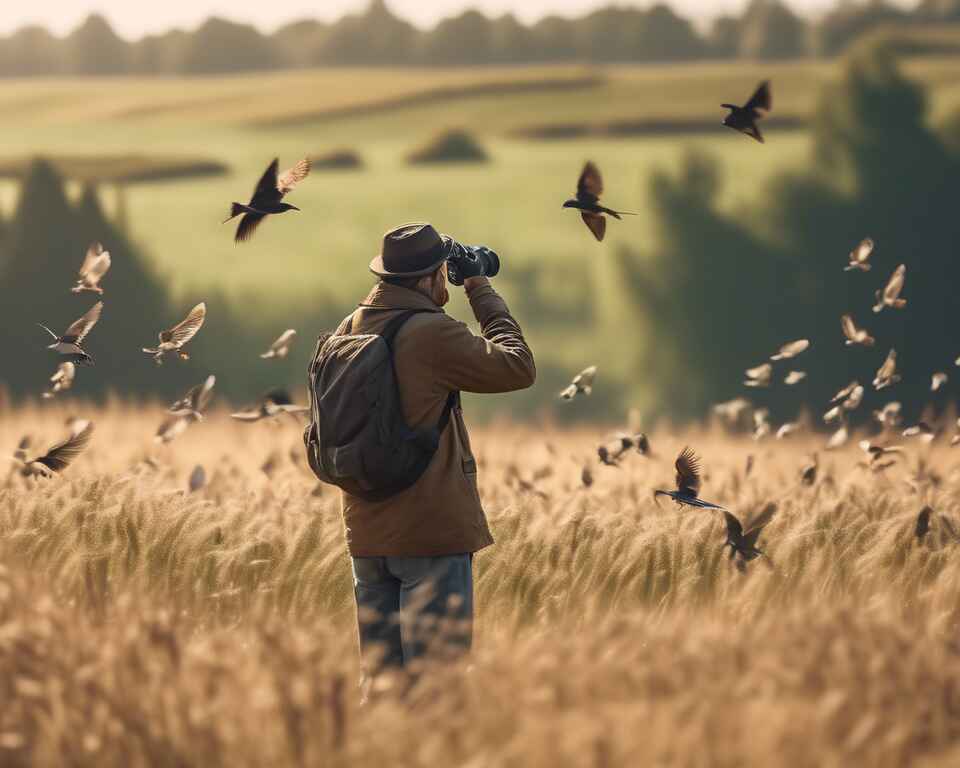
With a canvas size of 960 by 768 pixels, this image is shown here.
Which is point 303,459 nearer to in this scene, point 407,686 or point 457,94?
point 407,686

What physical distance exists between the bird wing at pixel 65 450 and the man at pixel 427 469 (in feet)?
6.08

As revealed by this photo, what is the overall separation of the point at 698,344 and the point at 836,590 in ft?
49.2

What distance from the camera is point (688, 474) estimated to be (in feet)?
18.2

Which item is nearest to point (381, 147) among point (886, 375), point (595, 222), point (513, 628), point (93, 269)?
point (886, 375)

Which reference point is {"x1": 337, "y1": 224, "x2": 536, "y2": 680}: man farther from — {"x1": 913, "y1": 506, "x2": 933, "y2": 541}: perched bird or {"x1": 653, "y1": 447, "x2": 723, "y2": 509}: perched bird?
{"x1": 913, "y1": 506, "x2": 933, "y2": 541}: perched bird

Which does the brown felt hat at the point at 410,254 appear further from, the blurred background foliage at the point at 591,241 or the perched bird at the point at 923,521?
the blurred background foliage at the point at 591,241

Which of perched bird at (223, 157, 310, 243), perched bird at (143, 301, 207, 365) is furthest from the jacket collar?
perched bird at (143, 301, 207, 365)

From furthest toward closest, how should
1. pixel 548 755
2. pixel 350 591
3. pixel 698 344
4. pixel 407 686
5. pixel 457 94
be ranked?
pixel 457 94
pixel 698 344
pixel 350 591
pixel 407 686
pixel 548 755

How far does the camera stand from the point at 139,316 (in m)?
22.6

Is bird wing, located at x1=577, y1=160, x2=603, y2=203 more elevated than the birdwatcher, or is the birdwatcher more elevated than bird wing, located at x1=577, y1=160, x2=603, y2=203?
bird wing, located at x1=577, y1=160, x2=603, y2=203

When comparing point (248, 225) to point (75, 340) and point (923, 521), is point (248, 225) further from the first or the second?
point (923, 521)

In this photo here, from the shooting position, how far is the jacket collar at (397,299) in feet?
15.7

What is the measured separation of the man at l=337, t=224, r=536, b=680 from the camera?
15.3 feet

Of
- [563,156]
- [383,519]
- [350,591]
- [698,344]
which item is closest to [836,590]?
[350,591]
